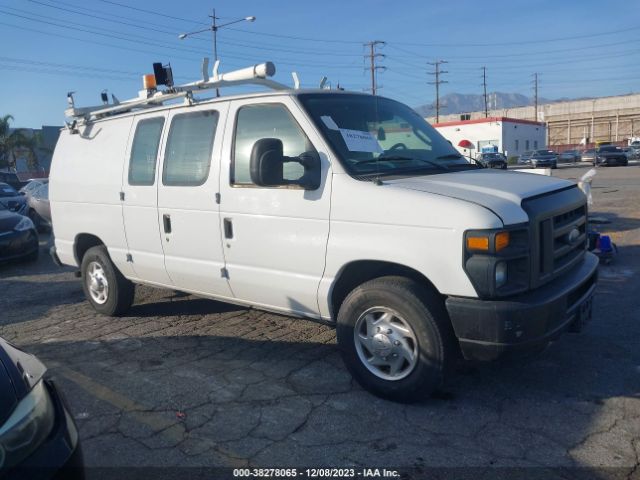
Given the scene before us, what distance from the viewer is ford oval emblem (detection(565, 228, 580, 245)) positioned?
12.7 feet

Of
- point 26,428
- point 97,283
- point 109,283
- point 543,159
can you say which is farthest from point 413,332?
point 543,159

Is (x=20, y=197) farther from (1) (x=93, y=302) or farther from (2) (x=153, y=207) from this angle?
(2) (x=153, y=207)

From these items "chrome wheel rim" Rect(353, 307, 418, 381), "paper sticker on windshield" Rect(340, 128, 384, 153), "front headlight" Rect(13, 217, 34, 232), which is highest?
"paper sticker on windshield" Rect(340, 128, 384, 153)

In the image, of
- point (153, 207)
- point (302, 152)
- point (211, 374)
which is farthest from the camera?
point (153, 207)

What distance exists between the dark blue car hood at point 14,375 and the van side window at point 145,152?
8.66 ft

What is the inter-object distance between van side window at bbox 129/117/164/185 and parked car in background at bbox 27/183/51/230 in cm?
1072

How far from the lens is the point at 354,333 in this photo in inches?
154

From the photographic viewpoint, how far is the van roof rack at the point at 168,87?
16.4ft

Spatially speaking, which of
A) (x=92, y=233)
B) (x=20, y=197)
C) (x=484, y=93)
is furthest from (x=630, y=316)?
(x=484, y=93)

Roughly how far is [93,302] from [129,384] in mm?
2329

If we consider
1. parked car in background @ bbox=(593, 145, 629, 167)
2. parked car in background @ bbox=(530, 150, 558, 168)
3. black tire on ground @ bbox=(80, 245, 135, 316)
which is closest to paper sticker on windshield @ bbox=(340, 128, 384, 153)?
black tire on ground @ bbox=(80, 245, 135, 316)

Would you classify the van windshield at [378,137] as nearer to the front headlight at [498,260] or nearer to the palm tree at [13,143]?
the front headlight at [498,260]

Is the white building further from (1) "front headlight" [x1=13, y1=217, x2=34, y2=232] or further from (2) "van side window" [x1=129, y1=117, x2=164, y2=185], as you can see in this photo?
(2) "van side window" [x1=129, y1=117, x2=164, y2=185]

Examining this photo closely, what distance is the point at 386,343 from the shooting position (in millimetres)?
3785
